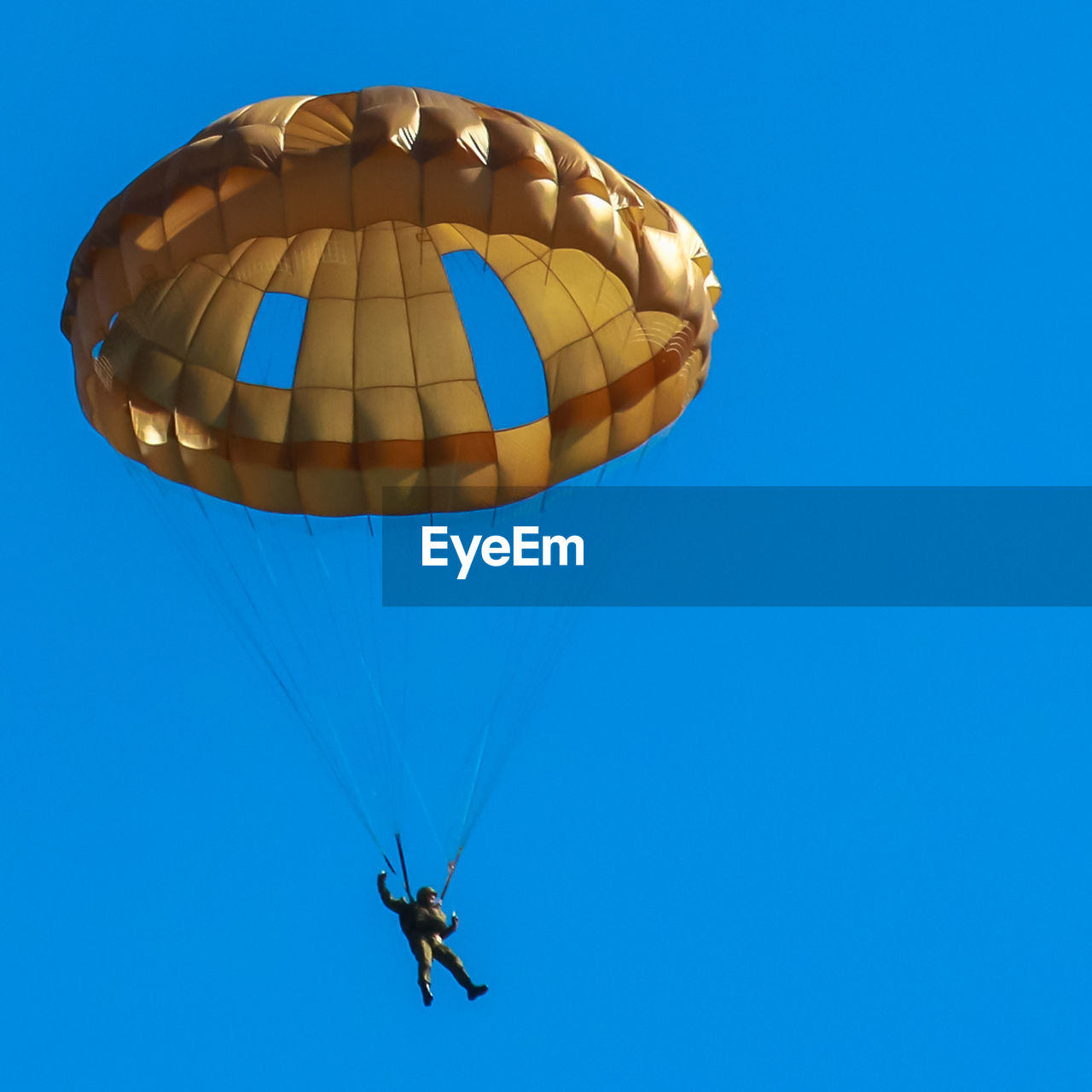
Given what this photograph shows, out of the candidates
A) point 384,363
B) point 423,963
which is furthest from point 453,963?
point 384,363

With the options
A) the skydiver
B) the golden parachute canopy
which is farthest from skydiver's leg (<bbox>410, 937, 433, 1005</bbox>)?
the golden parachute canopy

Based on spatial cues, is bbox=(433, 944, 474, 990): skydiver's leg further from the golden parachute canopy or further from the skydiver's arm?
the golden parachute canopy

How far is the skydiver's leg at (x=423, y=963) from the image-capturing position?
18.1 meters

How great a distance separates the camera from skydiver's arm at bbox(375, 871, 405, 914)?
18578 millimetres

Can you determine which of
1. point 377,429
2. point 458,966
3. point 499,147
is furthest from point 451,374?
point 458,966

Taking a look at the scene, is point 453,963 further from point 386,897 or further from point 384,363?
point 384,363

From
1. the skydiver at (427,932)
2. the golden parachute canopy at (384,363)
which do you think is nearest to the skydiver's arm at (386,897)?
the skydiver at (427,932)

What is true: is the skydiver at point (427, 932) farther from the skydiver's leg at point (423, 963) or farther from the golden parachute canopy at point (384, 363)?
the golden parachute canopy at point (384, 363)

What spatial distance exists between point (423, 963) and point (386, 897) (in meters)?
0.64

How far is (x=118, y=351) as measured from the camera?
19.1 meters

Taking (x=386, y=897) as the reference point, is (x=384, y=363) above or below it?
above

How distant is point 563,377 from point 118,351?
12.2ft

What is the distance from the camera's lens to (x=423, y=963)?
18.4m

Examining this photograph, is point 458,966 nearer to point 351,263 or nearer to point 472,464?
point 472,464
